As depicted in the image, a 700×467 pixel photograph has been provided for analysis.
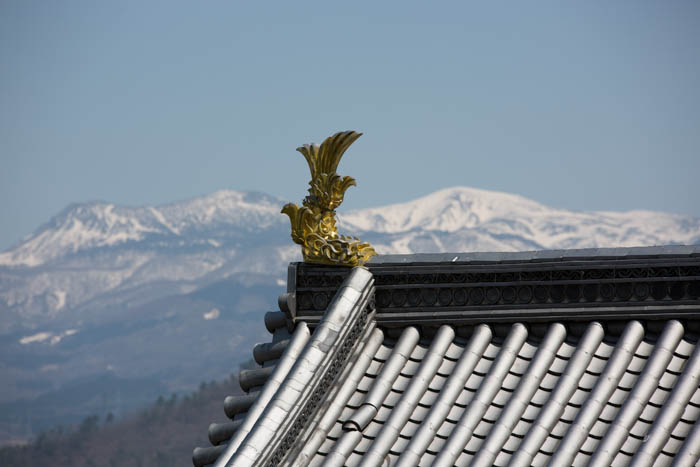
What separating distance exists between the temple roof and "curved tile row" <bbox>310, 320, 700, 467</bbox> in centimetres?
1

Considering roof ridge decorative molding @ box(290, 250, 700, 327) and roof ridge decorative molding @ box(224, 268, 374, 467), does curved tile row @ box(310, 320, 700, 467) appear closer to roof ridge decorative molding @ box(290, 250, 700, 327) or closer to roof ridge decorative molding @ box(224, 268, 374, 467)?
roof ridge decorative molding @ box(290, 250, 700, 327)

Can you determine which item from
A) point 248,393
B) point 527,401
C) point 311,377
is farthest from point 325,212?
point 527,401

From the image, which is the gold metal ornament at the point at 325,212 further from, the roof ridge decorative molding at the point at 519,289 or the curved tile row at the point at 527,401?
the curved tile row at the point at 527,401

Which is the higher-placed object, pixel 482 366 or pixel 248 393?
pixel 482 366

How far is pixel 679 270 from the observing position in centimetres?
1297

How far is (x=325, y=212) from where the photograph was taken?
46.1 feet

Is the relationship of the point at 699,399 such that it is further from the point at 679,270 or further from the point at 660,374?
the point at 679,270

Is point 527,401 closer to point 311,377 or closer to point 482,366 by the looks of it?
point 482,366

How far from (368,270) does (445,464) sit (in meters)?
2.70

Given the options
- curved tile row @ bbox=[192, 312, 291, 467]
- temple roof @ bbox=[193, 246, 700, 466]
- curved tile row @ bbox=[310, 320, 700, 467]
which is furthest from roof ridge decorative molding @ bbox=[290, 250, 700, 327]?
curved tile row @ bbox=[192, 312, 291, 467]

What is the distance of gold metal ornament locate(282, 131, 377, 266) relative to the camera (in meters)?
14.0

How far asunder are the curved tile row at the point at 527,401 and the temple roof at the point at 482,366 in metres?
0.01

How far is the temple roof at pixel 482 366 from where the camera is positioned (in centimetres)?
1214

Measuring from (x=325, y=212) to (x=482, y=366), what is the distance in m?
2.44
